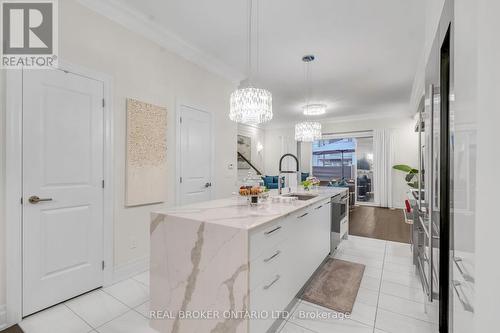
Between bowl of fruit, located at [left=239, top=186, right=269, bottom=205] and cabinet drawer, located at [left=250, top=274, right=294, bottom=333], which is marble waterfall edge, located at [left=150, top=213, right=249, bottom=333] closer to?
cabinet drawer, located at [left=250, top=274, right=294, bottom=333]

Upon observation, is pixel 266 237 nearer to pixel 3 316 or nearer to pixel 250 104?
pixel 250 104

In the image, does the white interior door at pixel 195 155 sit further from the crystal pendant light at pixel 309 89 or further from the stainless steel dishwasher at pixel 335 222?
the stainless steel dishwasher at pixel 335 222

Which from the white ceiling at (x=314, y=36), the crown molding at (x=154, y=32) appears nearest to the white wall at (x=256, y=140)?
the white ceiling at (x=314, y=36)

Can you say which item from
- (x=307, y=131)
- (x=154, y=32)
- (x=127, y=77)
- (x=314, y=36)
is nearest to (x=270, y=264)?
(x=127, y=77)

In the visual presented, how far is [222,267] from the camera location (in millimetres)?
1418

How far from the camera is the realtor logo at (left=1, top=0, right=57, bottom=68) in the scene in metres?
1.90

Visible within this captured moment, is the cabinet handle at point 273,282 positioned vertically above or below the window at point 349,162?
below

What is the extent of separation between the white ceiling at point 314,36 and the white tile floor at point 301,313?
2.83 metres

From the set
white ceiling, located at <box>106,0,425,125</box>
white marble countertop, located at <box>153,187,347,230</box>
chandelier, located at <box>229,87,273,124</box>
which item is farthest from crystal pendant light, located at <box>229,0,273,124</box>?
white marble countertop, located at <box>153,187,347,230</box>

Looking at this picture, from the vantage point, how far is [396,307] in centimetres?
210

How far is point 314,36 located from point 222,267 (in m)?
2.90

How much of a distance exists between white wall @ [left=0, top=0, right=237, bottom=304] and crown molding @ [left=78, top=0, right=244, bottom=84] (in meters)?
0.06

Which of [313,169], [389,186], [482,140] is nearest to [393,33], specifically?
[482,140]

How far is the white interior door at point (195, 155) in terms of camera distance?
329 cm
